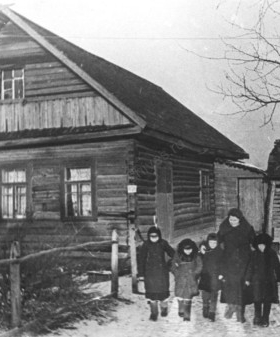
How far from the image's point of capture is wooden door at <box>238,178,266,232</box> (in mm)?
20625

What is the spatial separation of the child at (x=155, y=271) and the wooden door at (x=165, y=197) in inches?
231

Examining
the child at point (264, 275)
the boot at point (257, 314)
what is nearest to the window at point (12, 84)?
the child at point (264, 275)

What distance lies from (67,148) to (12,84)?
8.00ft

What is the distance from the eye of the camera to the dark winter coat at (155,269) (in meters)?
6.56

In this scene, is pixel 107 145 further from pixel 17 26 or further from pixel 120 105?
pixel 17 26


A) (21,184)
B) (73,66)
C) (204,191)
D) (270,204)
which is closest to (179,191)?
(204,191)

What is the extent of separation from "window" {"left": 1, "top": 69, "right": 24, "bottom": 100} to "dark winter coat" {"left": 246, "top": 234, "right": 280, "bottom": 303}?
835cm

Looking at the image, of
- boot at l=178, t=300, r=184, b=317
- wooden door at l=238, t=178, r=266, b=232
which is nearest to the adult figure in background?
boot at l=178, t=300, r=184, b=317

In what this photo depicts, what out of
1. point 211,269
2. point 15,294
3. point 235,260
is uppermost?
point 235,260

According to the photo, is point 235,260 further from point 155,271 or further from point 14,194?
point 14,194

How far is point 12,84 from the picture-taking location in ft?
40.5

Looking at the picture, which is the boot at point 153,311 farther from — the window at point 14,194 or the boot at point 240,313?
the window at point 14,194

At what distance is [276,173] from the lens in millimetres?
19422

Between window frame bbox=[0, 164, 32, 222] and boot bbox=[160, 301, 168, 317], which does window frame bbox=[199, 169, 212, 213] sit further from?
boot bbox=[160, 301, 168, 317]
